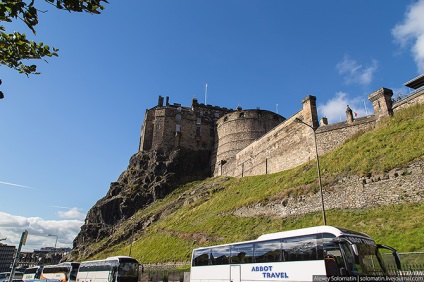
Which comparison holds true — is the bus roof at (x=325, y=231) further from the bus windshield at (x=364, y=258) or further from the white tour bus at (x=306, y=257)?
the bus windshield at (x=364, y=258)

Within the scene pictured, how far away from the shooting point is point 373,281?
10.2m

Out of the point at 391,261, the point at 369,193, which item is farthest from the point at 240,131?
the point at 391,261

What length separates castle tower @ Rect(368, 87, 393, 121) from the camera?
29341mm

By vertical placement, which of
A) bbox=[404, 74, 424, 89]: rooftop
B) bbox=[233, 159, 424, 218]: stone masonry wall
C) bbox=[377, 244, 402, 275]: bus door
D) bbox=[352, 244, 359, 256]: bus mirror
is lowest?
bbox=[377, 244, 402, 275]: bus door

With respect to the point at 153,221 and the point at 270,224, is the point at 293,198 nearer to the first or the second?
the point at 270,224

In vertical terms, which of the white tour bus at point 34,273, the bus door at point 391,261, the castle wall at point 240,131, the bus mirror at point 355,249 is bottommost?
the white tour bus at point 34,273

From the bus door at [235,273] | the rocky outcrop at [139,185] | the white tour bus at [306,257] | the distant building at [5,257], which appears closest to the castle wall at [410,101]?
the white tour bus at [306,257]

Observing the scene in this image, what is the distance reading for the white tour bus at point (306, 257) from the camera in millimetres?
10766

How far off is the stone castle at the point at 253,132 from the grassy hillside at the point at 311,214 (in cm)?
257

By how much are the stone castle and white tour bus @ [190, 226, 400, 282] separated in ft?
65.1

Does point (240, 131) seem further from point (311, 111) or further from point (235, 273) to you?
point (235, 273)

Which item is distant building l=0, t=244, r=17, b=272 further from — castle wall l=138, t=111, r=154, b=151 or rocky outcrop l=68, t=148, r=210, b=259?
castle wall l=138, t=111, r=154, b=151

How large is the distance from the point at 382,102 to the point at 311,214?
14.3 metres

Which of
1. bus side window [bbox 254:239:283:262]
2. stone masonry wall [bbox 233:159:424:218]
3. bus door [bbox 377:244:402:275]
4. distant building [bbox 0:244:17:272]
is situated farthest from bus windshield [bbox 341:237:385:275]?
distant building [bbox 0:244:17:272]
